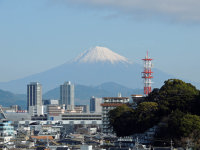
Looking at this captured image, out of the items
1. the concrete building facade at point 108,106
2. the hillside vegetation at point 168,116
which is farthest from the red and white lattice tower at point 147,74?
the hillside vegetation at point 168,116

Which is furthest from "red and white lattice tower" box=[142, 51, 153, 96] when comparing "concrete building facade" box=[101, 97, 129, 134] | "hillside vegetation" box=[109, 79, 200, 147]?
"hillside vegetation" box=[109, 79, 200, 147]

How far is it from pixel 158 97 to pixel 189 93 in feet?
13.0

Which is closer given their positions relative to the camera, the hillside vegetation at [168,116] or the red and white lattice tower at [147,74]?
the hillside vegetation at [168,116]

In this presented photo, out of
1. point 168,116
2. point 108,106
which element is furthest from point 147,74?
point 168,116

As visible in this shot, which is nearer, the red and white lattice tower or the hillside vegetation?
the hillside vegetation

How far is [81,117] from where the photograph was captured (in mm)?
161375

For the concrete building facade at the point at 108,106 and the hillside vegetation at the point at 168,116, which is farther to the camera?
the concrete building facade at the point at 108,106

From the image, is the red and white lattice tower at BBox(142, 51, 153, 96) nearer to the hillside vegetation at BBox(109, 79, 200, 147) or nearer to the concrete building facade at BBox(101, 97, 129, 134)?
the concrete building facade at BBox(101, 97, 129, 134)

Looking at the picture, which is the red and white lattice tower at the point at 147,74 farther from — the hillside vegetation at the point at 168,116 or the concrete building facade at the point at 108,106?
the hillside vegetation at the point at 168,116

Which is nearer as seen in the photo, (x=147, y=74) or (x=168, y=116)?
(x=168, y=116)

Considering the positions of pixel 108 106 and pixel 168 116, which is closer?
pixel 168 116

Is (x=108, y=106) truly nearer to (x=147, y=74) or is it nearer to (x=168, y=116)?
(x=147, y=74)

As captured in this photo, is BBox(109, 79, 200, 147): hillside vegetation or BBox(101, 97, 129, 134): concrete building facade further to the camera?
BBox(101, 97, 129, 134): concrete building facade

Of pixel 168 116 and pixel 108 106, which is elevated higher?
pixel 108 106
